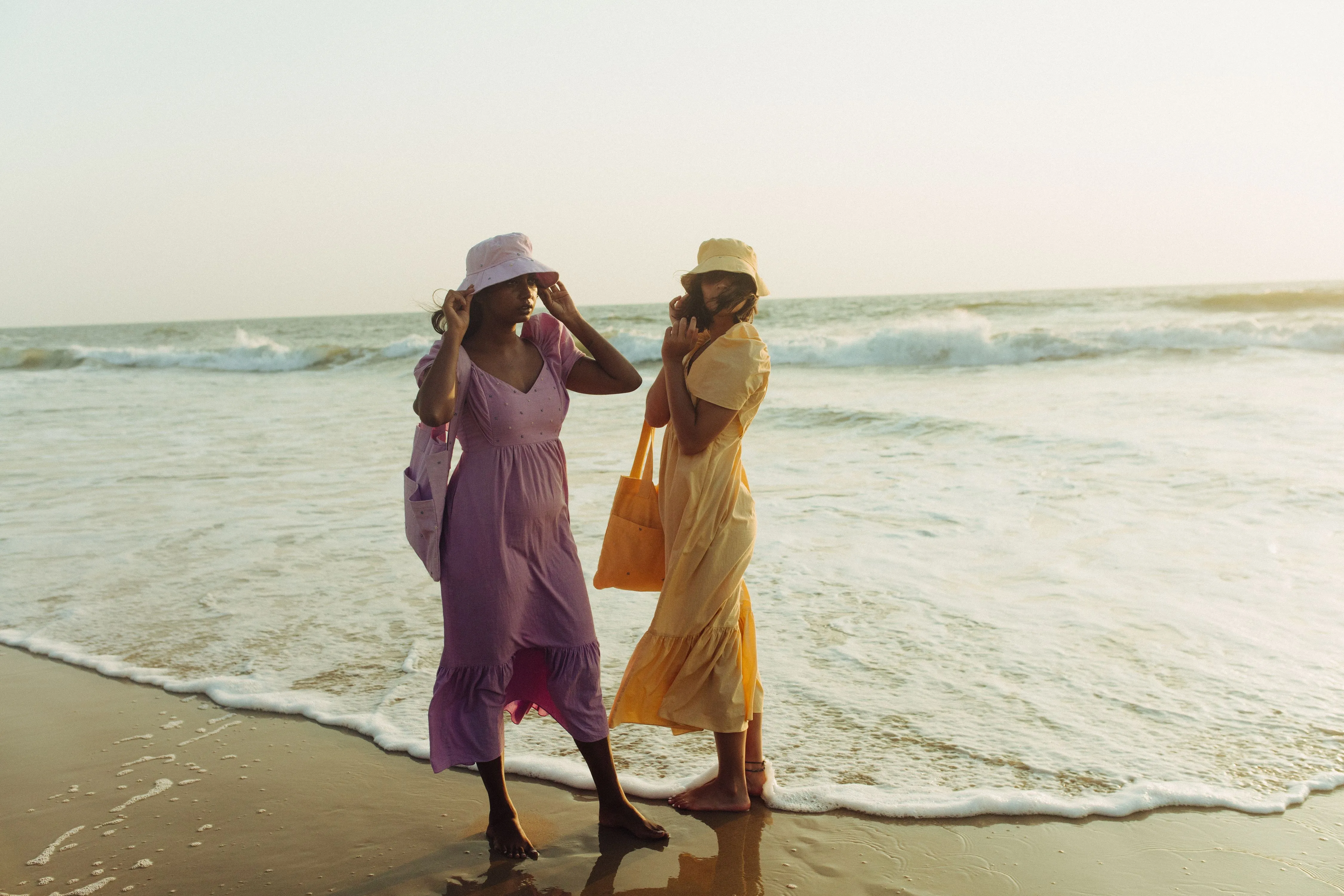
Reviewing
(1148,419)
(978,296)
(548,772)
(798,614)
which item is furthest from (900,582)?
(978,296)

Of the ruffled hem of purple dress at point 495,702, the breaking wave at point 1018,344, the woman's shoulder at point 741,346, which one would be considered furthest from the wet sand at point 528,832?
the breaking wave at point 1018,344

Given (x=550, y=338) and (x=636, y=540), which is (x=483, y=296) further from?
(x=636, y=540)

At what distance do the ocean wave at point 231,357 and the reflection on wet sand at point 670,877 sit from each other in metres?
25.4

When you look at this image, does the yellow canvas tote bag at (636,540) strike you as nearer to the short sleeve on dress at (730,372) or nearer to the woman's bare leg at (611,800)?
the short sleeve on dress at (730,372)

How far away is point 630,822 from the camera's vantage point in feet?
9.91

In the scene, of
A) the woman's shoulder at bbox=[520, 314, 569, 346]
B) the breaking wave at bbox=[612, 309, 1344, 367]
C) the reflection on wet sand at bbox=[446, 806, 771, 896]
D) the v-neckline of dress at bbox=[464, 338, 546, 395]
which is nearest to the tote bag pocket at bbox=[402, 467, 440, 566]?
the v-neckline of dress at bbox=[464, 338, 546, 395]

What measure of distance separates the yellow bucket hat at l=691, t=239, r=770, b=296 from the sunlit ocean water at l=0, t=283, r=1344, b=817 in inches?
66.1

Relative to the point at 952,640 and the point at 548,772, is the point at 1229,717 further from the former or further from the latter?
the point at 548,772

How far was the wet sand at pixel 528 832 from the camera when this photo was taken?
9.18 feet

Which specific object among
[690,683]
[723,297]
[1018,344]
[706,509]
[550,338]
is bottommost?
[690,683]

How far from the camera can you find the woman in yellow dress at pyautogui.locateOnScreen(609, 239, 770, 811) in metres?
2.92

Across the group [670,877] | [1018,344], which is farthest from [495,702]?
[1018,344]

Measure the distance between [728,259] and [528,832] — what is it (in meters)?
1.83

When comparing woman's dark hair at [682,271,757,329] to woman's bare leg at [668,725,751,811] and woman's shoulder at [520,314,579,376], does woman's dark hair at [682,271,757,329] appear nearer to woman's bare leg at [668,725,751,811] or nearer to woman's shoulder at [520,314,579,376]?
woman's shoulder at [520,314,579,376]
